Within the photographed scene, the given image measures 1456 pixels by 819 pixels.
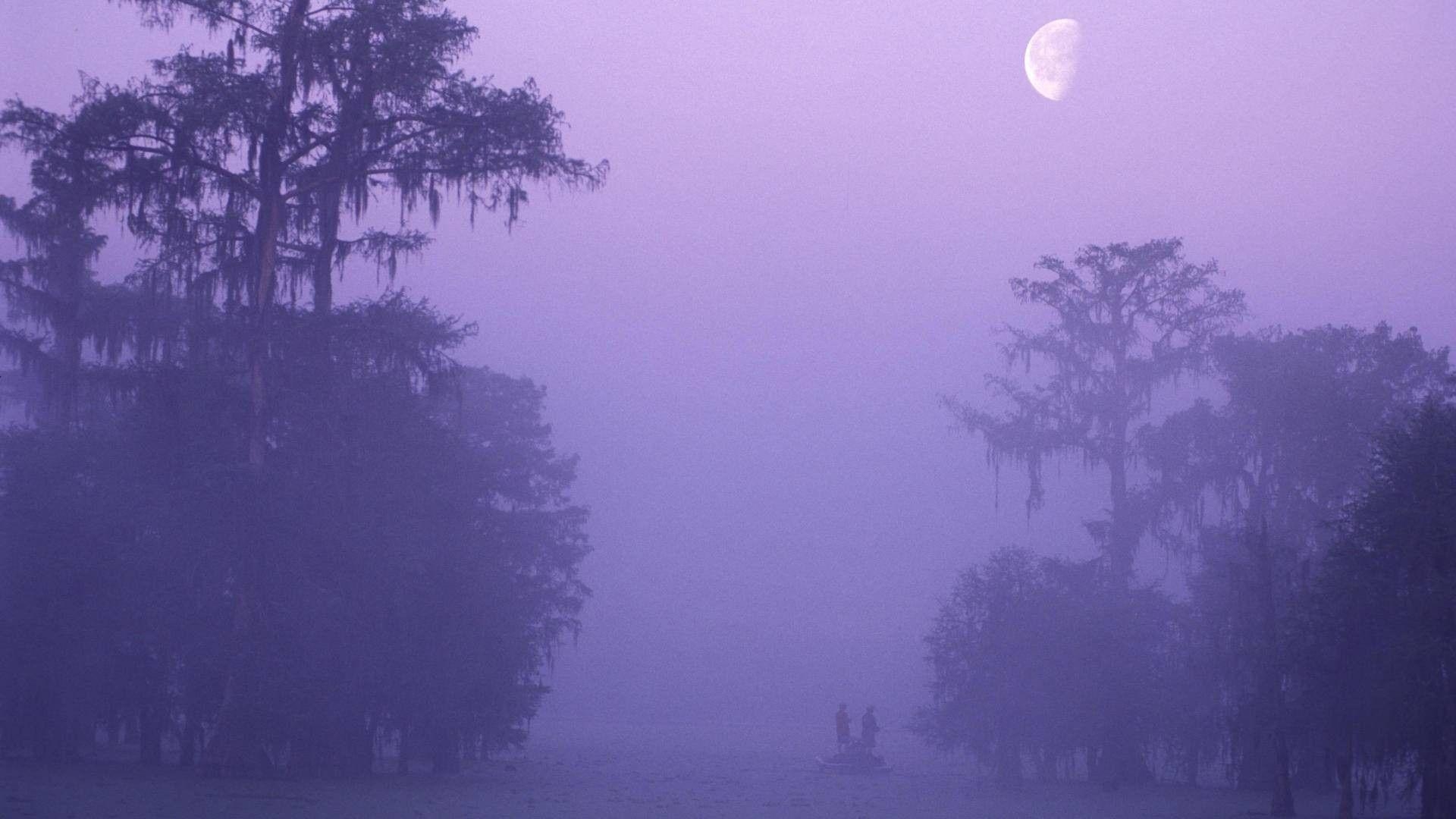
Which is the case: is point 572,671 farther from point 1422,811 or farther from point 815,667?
point 1422,811

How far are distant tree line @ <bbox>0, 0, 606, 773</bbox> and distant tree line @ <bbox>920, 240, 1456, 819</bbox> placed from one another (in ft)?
49.0

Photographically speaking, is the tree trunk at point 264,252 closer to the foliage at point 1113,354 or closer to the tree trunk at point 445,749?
the tree trunk at point 445,749

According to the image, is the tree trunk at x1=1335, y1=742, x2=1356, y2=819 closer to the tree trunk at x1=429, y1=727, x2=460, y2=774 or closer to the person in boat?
the person in boat

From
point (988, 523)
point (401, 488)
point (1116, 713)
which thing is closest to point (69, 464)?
point (401, 488)

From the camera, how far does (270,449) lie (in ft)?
84.3

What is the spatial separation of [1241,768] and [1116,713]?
233 inches

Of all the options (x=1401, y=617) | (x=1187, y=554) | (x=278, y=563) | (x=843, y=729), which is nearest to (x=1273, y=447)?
(x=1187, y=554)

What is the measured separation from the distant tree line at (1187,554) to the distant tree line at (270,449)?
14.9 m

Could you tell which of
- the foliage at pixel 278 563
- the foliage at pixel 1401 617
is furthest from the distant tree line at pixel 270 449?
the foliage at pixel 1401 617

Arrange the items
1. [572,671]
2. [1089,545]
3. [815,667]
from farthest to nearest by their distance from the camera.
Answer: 1. [1089,545]
2. [815,667]
3. [572,671]

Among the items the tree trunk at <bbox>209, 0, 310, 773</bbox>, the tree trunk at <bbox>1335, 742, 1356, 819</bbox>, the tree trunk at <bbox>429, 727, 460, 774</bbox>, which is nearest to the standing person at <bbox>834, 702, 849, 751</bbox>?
the tree trunk at <bbox>429, 727, 460, 774</bbox>

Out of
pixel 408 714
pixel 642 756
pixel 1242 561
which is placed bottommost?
pixel 642 756

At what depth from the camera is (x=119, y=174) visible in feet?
78.9

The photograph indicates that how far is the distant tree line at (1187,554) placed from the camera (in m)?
23.4
